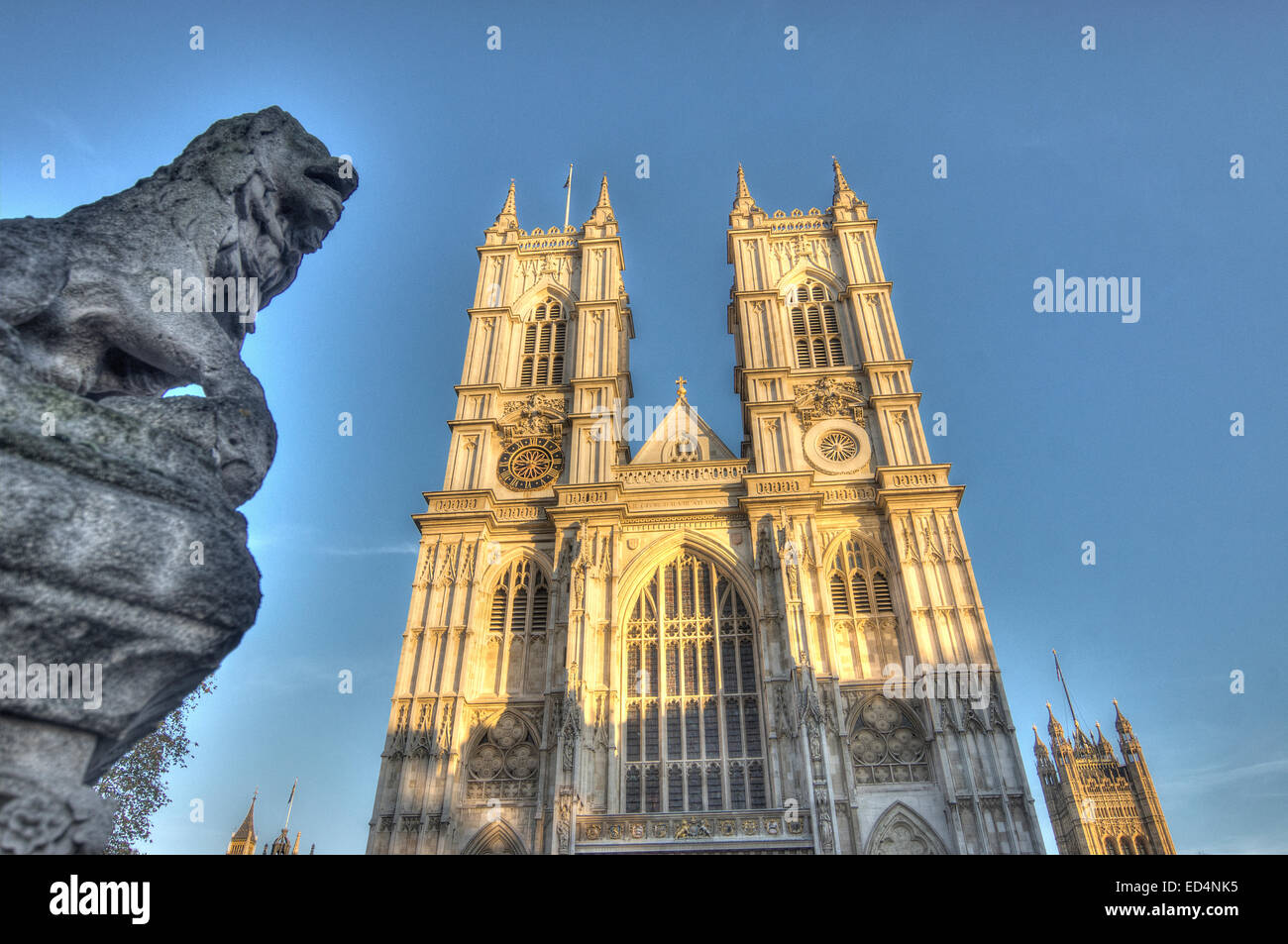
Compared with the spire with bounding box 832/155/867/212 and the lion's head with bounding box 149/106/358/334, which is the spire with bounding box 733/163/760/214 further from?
the lion's head with bounding box 149/106/358/334

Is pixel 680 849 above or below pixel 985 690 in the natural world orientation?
below

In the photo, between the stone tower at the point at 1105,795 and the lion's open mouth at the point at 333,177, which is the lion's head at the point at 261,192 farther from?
the stone tower at the point at 1105,795

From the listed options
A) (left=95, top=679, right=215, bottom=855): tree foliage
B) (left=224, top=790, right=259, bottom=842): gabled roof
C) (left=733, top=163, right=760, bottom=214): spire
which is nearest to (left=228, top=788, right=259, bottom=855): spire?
(left=224, top=790, right=259, bottom=842): gabled roof

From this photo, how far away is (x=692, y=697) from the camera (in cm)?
2284

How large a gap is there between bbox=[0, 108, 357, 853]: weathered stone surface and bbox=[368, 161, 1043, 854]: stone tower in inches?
612

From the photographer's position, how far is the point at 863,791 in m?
20.7

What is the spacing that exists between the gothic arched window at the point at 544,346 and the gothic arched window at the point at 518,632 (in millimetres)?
8980

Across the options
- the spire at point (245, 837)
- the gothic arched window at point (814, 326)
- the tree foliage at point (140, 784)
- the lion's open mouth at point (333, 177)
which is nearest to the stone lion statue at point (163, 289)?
the lion's open mouth at point (333, 177)

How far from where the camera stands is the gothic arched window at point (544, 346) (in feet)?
103

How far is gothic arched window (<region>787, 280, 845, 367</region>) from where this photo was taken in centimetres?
3058

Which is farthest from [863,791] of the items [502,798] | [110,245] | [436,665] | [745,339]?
[110,245]

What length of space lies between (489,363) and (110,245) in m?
24.6

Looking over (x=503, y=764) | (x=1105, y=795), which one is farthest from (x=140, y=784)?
(x=1105, y=795)
